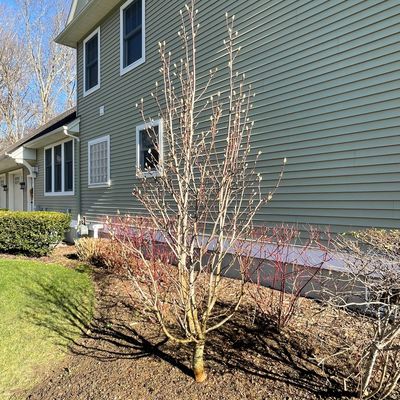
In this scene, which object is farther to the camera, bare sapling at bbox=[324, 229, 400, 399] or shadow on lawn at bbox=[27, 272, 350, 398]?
shadow on lawn at bbox=[27, 272, 350, 398]

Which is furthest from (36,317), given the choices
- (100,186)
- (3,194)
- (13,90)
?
(13,90)

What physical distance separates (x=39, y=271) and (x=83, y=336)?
325cm

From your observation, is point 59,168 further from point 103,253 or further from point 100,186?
point 103,253

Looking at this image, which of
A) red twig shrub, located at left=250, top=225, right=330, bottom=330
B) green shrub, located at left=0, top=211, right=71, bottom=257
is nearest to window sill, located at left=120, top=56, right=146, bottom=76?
green shrub, located at left=0, top=211, right=71, bottom=257

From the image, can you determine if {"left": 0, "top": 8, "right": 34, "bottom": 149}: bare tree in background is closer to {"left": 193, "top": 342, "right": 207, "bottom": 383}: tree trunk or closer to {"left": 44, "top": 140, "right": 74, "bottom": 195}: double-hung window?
{"left": 44, "top": 140, "right": 74, "bottom": 195}: double-hung window

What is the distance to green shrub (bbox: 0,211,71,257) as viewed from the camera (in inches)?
370

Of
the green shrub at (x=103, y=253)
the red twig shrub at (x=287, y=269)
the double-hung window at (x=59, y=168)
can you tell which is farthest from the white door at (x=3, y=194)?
the red twig shrub at (x=287, y=269)

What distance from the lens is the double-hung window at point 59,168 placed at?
47.3 feet

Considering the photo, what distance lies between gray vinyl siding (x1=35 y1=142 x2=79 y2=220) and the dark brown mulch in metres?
9.74

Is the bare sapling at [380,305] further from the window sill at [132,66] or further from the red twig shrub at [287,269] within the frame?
the window sill at [132,66]

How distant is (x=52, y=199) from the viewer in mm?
15641

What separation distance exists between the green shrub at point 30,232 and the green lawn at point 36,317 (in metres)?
1.58

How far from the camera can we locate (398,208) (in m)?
4.75

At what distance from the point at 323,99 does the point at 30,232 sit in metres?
7.31
